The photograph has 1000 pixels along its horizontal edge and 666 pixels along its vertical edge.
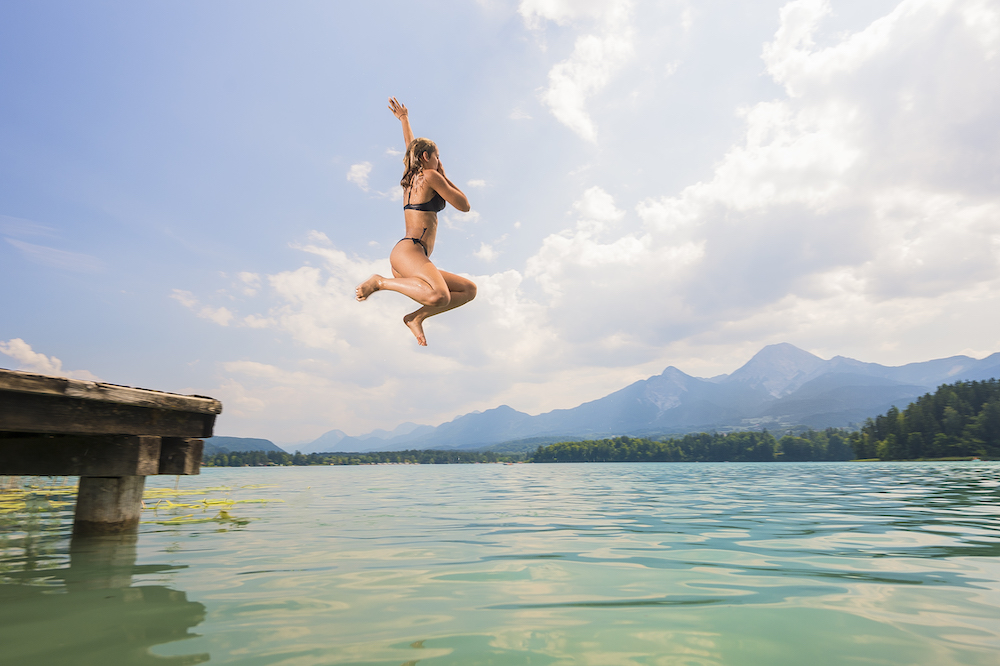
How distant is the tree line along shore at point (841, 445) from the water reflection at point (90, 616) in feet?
404

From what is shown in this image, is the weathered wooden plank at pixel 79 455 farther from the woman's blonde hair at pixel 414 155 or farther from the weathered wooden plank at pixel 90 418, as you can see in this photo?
the woman's blonde hair at pixel 414 155

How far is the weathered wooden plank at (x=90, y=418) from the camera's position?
16.0 feet

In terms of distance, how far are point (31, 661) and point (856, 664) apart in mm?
4582

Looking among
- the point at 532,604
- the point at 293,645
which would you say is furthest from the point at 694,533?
the point at 293,645

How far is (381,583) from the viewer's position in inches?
188

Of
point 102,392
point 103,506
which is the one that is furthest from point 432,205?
point 103,506

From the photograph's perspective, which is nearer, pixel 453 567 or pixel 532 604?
pixel 532 604

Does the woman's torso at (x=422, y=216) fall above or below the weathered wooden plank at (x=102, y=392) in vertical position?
above

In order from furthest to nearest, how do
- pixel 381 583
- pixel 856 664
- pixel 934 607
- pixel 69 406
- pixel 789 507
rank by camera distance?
pixel 789 507
pixel 69 406
pixel 381 583
pixel 934 607
pixel 856 664

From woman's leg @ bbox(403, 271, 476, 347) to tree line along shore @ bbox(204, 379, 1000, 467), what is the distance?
120665 millimetres

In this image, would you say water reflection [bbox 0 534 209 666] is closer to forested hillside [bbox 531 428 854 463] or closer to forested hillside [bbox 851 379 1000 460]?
forested hillside [bbox 851 379 1000 460]

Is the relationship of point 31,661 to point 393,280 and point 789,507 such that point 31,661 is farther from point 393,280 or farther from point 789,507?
point 789,507

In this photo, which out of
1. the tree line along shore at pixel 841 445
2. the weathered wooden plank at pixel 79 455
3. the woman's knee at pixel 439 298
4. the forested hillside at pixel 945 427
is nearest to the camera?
the woman's knee at pixel 439 298

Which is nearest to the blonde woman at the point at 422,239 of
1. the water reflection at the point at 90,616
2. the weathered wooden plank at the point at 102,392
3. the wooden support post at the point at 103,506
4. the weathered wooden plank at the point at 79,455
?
the weathered wooden plank at the point at 102,392
